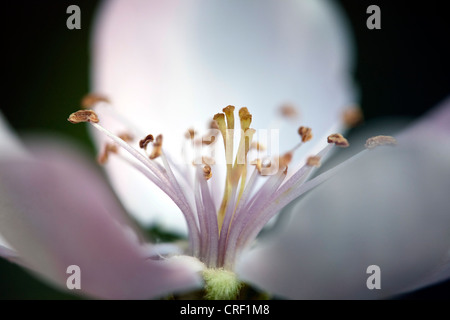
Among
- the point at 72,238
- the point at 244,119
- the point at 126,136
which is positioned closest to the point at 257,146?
the point at 244,119

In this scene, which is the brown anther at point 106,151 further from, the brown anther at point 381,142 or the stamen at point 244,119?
the brown anther at point 381,142

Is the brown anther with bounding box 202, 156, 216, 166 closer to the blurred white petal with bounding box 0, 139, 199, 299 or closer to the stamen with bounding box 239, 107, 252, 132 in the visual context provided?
the stamen with bounding box 239, 107, 252, 132

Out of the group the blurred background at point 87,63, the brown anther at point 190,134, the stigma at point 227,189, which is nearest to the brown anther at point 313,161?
the stigma at point 227,189

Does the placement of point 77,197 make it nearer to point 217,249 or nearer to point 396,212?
point 217,249

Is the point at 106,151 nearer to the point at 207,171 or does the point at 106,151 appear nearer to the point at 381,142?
the point at 207,171

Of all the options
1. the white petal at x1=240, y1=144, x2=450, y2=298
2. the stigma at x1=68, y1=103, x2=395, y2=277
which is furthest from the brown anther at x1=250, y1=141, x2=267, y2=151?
the white petal at x1=240, y1=144, x2=450, y2=298

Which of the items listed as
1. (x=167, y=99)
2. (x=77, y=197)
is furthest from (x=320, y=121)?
(x=77, y=197)
